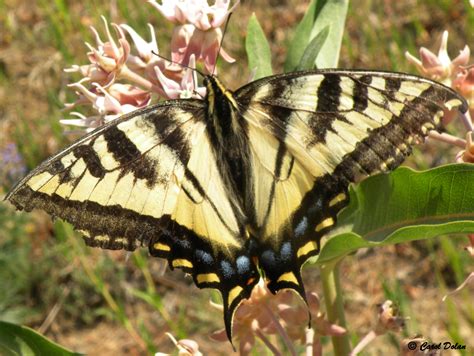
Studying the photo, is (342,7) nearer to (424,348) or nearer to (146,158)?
(146,158)

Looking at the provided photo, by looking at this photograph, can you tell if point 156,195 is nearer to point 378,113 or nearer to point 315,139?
point 315,139

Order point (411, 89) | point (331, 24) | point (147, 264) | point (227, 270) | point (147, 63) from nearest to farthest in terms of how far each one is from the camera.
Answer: point (411, 89), point (227, 270), point (147, 63), point (331, 24), point (147, 264)

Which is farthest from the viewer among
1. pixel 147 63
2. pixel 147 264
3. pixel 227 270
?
pixel 147 264

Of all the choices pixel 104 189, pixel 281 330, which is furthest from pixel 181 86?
pixel 281 330

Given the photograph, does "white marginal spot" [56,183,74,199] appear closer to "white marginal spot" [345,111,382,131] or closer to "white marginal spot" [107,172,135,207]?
"white marginal spot" [107,172,135,207]

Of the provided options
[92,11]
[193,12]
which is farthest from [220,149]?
[92,11]

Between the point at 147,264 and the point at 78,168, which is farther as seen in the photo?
the point at 147,264

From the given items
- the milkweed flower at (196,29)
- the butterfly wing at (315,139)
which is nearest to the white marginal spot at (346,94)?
the butterfly wing at (315,139)
